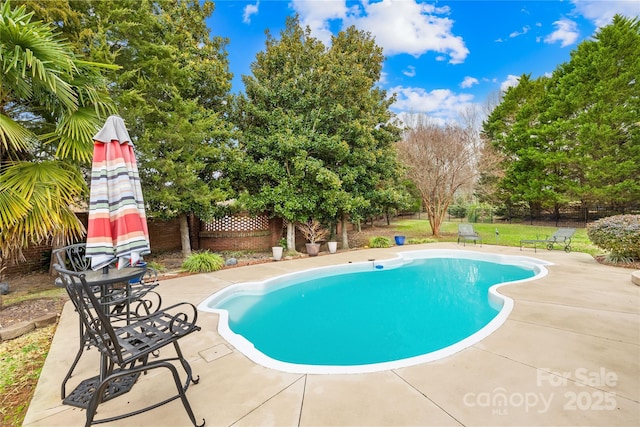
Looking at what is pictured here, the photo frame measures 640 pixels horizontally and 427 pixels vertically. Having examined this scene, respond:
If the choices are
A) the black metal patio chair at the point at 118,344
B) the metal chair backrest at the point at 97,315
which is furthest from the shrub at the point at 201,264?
the metal chair backrest at the point at 97,315

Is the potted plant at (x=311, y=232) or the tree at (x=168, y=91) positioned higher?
the tree at (x=168, y=91)

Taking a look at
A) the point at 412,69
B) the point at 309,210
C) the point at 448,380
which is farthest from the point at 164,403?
the point at 412,69

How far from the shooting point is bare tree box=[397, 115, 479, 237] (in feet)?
44.4

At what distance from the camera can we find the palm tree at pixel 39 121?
3.97 m

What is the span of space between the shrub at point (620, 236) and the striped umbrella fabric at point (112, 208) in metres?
10.8

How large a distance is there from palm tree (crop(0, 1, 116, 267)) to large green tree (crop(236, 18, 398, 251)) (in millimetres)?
4963

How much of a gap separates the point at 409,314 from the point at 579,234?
48.8 feet

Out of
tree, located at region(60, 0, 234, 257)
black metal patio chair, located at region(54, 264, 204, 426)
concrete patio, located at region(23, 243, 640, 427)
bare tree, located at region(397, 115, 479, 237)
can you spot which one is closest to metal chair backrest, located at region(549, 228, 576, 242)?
bare tree, located at region(397, 115, 479, 237)

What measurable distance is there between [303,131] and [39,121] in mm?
6878

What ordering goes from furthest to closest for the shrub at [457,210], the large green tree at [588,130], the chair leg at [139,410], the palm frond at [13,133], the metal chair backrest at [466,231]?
the shrub at [457,210] → the large green tree at [588,130] → the metal chair backrest at [466,231] → the palm frond at [13,133] → the chair leg at [139,410]

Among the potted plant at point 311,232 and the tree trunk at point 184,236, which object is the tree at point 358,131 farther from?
the tree trunk at point 184,236

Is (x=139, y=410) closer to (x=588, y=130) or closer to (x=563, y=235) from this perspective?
(x=563, y=235)

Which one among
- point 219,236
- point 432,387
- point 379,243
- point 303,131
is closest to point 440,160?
point 379,243

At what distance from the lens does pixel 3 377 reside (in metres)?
2.94
